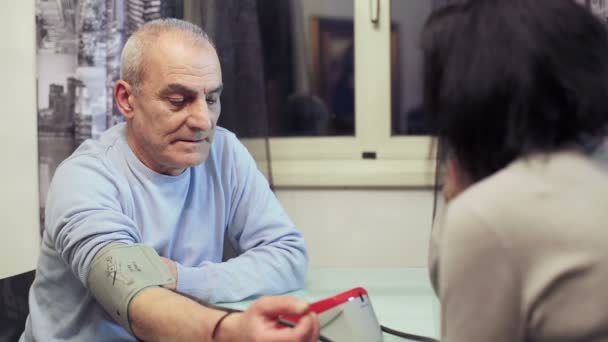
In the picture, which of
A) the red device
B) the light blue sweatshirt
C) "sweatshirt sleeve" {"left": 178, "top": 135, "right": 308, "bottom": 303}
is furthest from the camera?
"sweatshirt sleeve" {"left": 178, "top": 135, "right": 308, "bottom": 303}

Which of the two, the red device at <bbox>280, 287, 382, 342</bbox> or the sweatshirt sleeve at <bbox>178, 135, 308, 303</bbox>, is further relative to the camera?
the sweatshirt sleeve at <bbox>178, 135, 308, 303</bbox>

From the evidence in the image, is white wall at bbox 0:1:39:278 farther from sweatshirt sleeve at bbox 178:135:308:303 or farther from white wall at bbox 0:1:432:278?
sweatshirt sleeve at bbox 178:135:308:303

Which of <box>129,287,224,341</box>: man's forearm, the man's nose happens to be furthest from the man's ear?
<box>129,287,224,341</box>: man's forearm

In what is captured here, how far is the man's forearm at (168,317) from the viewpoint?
0.94m

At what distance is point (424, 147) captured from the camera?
87.6 inches

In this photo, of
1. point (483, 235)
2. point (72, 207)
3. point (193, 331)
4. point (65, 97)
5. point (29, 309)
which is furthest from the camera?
point (65, 97)

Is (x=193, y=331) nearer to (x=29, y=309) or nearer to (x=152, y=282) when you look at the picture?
(x=152, y=282)

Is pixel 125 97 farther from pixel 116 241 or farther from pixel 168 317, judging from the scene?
pixel 168 317

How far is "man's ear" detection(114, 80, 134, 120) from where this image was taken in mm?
1430

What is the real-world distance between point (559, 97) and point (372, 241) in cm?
160

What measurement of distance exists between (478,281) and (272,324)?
33cm

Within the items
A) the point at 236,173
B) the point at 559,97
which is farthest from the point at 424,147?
the point at 559,97

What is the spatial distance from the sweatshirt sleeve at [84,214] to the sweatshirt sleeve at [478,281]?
678 mm

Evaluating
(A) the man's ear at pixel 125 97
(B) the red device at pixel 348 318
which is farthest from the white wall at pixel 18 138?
(B) the red device at pixel 348 318
